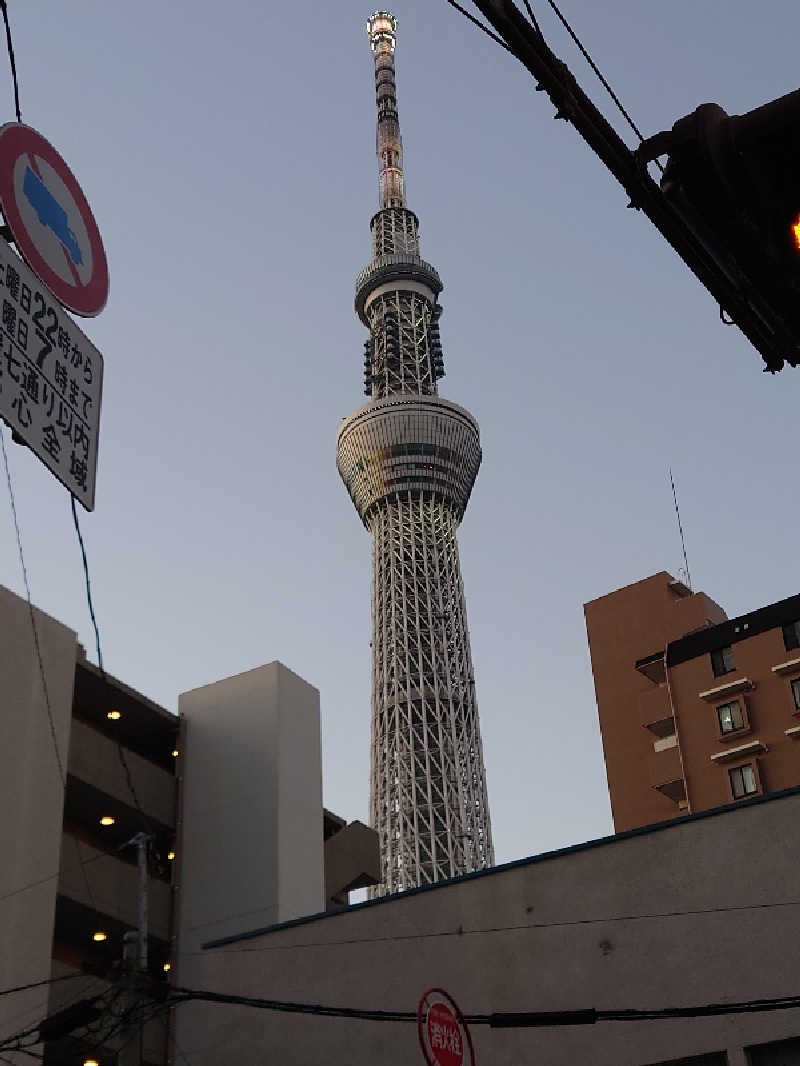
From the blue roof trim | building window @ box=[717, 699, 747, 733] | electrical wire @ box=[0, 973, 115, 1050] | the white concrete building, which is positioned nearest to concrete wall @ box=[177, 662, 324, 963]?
the white concrete building

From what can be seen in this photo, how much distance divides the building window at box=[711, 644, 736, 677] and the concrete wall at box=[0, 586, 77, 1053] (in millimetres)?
32816

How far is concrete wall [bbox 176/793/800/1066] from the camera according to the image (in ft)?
64.1

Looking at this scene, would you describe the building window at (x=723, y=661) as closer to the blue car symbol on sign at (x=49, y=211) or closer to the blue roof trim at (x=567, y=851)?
the blue roof trim at (x=567, y=851)

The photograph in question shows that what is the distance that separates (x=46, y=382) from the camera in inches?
417

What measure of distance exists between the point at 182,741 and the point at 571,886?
25.5 m

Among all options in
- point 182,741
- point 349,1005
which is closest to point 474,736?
point 182,741

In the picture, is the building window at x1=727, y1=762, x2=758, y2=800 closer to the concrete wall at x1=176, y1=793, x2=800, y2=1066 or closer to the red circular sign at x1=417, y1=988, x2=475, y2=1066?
the concrete wall at x1=176, y1=793, x2=800, y2=1066

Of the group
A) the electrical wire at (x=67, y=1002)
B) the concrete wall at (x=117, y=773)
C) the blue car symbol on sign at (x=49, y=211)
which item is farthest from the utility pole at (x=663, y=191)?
the concrete wall at (x=117, y=773)

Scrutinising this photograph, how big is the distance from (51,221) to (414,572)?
121 m

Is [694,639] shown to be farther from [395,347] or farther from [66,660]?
[395,347]

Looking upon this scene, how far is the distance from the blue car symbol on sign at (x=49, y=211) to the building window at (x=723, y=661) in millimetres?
52960

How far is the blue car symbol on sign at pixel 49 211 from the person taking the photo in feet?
34.8

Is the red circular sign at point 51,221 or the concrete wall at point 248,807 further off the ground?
the concrete wall at point 248,807

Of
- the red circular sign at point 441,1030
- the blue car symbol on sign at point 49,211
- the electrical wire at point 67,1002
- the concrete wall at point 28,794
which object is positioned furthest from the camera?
the concrete wall at point 28,794
